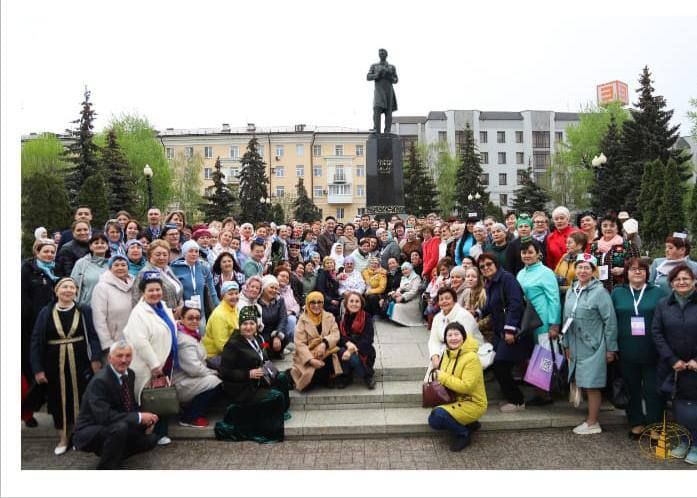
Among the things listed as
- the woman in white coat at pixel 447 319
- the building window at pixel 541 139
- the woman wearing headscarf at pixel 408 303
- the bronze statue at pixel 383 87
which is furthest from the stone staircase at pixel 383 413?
the building window at pixel 541 139

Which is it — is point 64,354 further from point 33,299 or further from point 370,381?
point 370,381

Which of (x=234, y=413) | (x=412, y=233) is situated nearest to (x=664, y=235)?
(x=412, y=233)

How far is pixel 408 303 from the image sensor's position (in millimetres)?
9359

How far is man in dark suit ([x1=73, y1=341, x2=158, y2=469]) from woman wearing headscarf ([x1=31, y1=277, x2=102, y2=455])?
778 mm

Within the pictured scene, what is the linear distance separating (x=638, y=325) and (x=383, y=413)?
9.60 ft

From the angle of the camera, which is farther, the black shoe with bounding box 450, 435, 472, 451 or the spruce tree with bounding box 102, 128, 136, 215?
the spruce tree with bounding box 102, 128, 136, 215

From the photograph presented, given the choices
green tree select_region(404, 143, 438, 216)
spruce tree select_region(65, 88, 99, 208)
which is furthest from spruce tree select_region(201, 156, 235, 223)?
green tree select_region(404, 143, 438, 216)

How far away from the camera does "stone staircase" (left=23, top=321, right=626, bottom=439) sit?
575 centimetres

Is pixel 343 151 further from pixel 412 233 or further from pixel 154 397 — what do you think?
pixel 154 397

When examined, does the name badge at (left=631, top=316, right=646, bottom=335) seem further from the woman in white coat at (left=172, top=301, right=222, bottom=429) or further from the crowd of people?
the woman in white coat at (left=172, top=301, right=222, bottom=429)

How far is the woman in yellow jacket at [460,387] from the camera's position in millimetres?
5383

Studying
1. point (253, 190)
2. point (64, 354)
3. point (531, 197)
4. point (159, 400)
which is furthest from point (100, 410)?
point (253, 190)

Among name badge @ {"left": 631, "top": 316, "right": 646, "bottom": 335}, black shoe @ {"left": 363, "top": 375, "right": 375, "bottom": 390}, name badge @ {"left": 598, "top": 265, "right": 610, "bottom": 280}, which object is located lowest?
black shoe @ {"left": 363, "top": 375, "right": 375, "bottom": 390}

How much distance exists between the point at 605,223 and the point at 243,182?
4026cm
